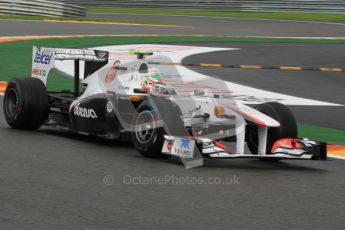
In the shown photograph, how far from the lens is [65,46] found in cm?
2352

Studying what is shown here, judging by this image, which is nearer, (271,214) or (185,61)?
(271,214)

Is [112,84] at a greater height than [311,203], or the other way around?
[112,84]

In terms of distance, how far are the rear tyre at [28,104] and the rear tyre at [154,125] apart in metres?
1.69

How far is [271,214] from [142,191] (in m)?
1.16

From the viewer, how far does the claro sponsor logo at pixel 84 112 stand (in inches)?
379

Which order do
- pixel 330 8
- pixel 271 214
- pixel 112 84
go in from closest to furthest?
pixel 271 214 < pixel 112 84 < pixel 330 8

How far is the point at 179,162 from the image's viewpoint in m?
8.71

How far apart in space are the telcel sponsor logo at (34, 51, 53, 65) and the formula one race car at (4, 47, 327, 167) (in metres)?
0.56

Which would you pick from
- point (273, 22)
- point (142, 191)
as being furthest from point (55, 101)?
point (273, 22)

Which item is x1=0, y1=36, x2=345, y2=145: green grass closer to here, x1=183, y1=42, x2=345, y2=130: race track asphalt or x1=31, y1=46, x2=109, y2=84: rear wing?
x1=183, y1=42, x2=345, y2=130: race track asphalt

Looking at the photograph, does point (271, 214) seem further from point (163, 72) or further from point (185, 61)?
point (185, 61)

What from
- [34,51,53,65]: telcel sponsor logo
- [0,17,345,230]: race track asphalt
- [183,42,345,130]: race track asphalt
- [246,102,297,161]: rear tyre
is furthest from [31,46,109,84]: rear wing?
[183,42,345,130]: race track asphalt

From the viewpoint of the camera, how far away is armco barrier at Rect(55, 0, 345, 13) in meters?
48.5

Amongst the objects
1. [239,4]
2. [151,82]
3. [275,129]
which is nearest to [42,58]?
[151,82]
